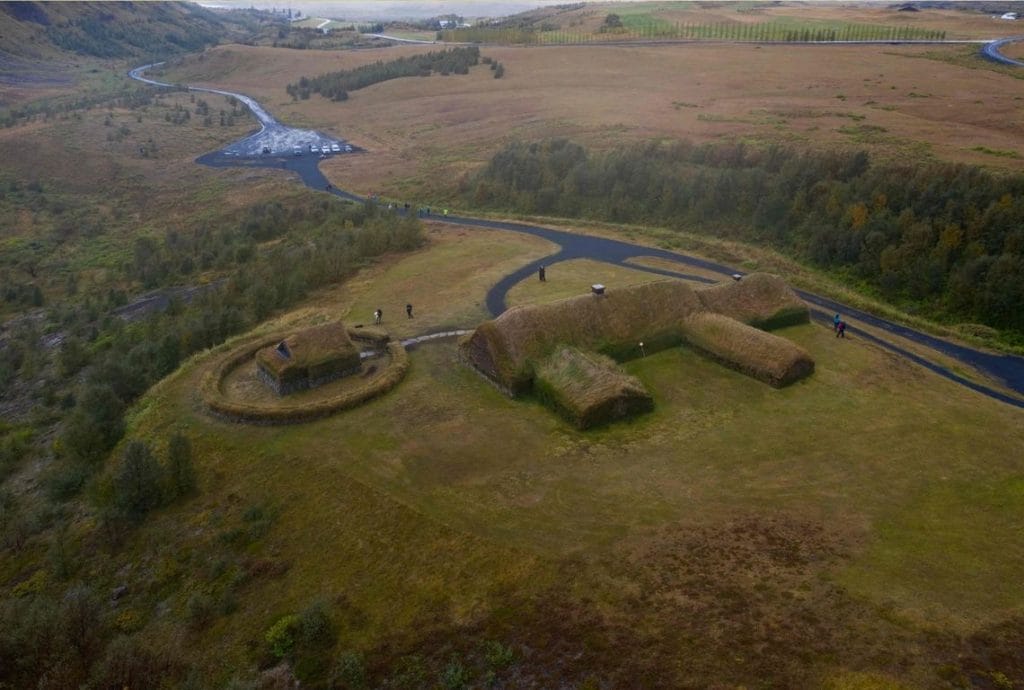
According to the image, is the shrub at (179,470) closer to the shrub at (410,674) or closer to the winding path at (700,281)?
the shrub at (410,674)

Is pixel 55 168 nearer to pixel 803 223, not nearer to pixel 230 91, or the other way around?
pixel 230 91

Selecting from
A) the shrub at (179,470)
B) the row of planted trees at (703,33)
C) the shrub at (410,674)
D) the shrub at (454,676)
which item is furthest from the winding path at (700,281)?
the row of planted trees at (703,33)

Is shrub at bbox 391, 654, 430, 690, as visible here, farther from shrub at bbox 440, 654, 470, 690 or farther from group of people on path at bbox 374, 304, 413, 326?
group of people on path at bbox 374, 304, 413, 326

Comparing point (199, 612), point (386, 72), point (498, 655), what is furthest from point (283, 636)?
point (386, 72)

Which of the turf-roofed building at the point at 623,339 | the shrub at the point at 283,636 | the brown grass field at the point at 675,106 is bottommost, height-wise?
the shrub at the point at 283,636

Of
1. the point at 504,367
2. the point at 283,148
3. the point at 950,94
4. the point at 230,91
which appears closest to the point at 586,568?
the point at 504,367

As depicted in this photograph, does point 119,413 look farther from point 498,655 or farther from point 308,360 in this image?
point 498,655
